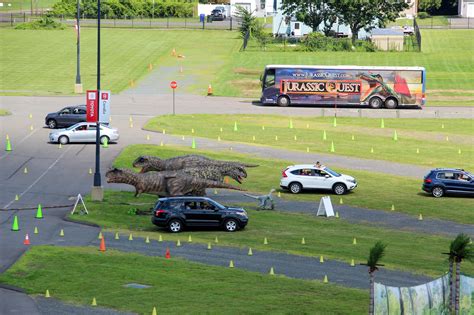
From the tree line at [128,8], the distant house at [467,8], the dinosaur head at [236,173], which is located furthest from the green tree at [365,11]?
the dinosaur head at [236,173]

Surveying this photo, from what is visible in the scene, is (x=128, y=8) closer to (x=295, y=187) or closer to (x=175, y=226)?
(x=295, y=187)

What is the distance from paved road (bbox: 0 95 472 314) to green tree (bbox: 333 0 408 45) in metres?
30.0

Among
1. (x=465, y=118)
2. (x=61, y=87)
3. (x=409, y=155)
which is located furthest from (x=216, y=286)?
(x=61, y=87)

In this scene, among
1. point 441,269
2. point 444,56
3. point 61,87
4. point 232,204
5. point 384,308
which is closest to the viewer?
point 384,308

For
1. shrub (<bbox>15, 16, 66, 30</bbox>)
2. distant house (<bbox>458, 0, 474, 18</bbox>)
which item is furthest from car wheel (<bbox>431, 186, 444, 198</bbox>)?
distant house (<bbox>458, 0, 474, 18</bbox>)

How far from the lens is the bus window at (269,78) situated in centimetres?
9362

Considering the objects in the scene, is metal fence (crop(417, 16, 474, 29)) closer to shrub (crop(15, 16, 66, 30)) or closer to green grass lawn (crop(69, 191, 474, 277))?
shrub (crop(15, 16, 66, 30))

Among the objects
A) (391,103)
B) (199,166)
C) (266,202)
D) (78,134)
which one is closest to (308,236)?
(266,202)

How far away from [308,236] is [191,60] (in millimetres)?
77196

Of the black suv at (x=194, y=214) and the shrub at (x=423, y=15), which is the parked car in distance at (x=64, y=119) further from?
the shrub at (x=423, y=15)

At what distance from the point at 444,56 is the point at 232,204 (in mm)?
73366

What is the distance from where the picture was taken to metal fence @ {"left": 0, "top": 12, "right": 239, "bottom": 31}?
148500mm

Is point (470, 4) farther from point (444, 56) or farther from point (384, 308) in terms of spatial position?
point (384, 308)

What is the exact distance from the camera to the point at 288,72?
305 feet
